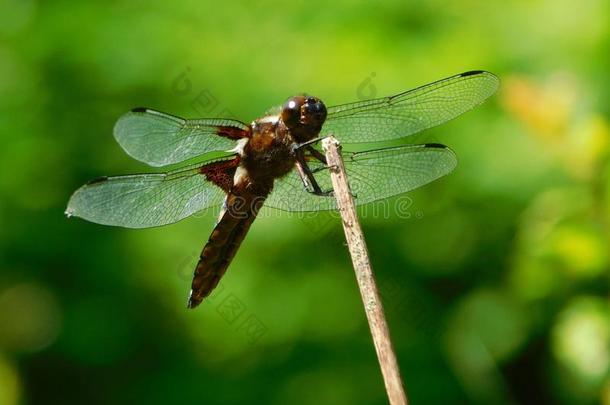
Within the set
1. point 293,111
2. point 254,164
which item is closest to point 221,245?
point 254,164

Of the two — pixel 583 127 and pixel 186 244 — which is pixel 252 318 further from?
pixel 583 127

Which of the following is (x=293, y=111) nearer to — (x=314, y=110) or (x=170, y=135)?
(x=314, y=110)

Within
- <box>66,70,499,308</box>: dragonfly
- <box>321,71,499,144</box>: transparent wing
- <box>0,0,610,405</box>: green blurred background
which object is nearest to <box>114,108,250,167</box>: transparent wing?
<box>66,70,499,308</box>: dragonfly

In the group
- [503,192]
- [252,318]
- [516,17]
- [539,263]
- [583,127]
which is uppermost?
[516,17]

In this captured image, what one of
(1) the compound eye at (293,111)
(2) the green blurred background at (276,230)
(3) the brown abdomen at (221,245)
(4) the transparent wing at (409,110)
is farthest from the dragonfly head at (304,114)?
(2) the green blurred background at (276,230)

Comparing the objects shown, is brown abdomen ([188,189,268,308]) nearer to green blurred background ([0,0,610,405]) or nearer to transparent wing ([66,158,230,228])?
transparent wing ([66,158,230,228])

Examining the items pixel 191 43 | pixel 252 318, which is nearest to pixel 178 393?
pixel 252 318
